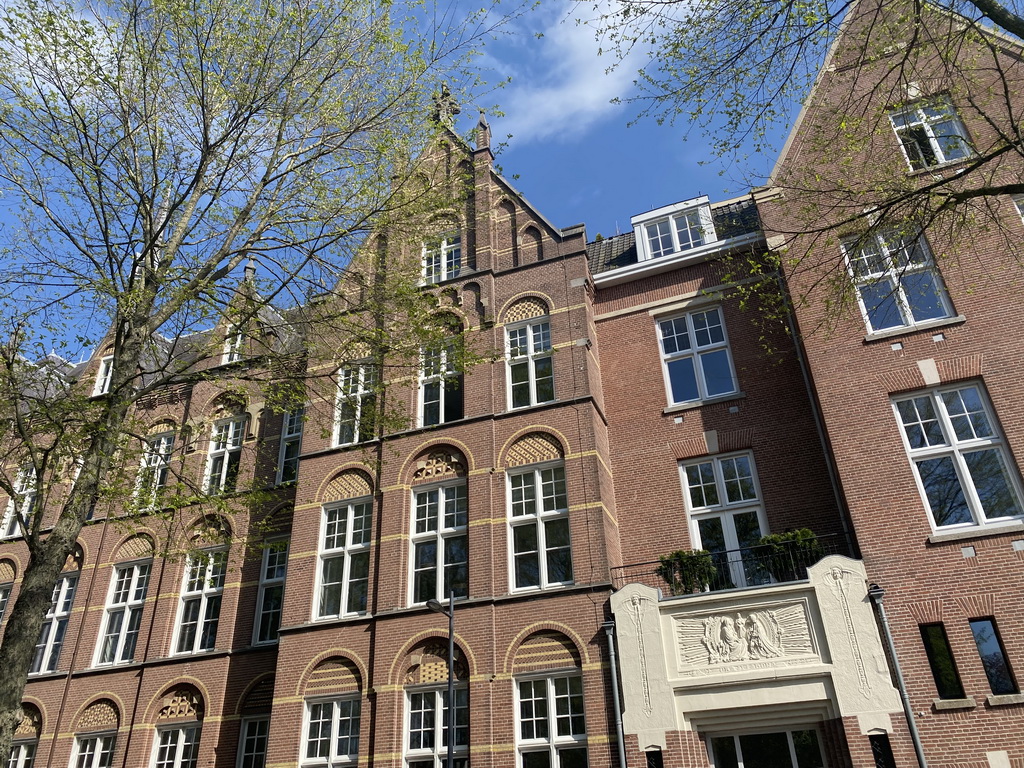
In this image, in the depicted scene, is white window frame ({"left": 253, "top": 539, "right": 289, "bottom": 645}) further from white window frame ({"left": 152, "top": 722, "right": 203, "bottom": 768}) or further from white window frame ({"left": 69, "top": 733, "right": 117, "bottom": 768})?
white window frame ({"left": 69, "top": 733, "right": 117, "bottom": 768})

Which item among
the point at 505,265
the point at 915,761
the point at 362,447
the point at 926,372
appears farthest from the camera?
the point at 505,265

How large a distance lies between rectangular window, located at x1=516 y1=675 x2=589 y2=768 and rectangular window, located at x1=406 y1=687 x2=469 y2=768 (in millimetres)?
1139

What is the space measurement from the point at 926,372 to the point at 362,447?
1231cm

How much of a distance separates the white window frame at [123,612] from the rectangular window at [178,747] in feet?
7.86

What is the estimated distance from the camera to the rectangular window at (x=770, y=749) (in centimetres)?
1318

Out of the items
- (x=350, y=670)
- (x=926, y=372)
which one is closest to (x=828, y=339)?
(x=926, y=372)

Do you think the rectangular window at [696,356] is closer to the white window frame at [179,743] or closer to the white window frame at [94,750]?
the white window frame at [179,743]

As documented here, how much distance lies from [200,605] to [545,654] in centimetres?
1003

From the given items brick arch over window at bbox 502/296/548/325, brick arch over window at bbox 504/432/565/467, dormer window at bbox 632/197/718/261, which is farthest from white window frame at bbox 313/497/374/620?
dormer window at bbox 632/197/718/261

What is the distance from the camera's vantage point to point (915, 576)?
13.1 meters

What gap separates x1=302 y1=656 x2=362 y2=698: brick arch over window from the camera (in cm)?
1625

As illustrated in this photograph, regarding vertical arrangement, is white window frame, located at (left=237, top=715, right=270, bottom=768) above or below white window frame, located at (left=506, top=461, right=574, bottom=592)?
below

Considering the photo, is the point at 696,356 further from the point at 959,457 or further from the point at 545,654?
the point at 545,654

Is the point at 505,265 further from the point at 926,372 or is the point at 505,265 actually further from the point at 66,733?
the point at 66,733
